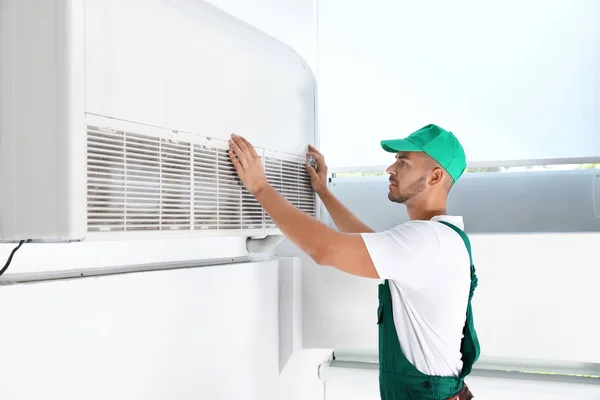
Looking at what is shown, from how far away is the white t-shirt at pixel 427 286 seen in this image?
4.99ft

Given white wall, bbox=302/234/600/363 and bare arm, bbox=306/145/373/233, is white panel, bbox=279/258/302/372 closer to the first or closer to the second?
bare arm, bbox=306/145/373/233

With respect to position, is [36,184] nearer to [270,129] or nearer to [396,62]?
[270,129]

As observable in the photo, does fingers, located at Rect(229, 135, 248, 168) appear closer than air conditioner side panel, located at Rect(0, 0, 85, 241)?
No

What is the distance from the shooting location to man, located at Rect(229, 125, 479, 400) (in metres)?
1.50

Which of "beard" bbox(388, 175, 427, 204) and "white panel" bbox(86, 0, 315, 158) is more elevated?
"white panel" bbox(86, 0, 315, 158)

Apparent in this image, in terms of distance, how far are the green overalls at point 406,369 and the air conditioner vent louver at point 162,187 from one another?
44cm

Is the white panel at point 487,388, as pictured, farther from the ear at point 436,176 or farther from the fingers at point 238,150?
the fingers at point 238,150

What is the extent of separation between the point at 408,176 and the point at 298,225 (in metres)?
0.43

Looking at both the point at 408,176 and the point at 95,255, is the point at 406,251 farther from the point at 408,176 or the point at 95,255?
the point at 95,255

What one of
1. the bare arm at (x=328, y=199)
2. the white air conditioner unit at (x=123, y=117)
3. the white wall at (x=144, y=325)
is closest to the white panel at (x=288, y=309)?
the white wall at (x=144, y=325)

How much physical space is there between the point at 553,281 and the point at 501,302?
0.18 metres

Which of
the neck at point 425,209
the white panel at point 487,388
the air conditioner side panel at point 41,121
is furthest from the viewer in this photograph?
the white panel at point 487,388


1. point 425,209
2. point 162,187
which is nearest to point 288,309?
point 425,209

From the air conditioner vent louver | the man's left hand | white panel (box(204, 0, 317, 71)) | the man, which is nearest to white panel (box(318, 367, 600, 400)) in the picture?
the man
